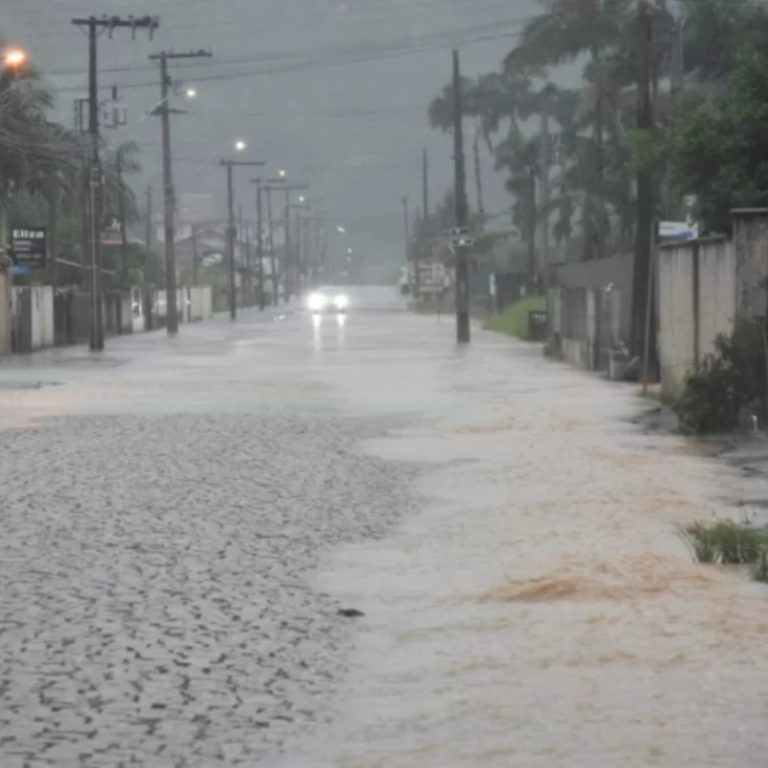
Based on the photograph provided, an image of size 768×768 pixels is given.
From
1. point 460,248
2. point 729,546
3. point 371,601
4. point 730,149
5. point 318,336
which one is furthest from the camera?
point 318,336

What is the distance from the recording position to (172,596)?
1234cm

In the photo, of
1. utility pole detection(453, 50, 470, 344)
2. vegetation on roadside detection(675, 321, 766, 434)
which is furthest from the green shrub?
utility pole detection(453, 50, 470, 344)

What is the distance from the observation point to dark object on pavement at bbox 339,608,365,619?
11.8 meters

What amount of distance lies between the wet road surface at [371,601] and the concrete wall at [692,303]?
218 cm

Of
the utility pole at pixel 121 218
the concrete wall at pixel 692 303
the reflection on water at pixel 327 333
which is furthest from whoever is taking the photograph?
the utility pole at pixel 121 218

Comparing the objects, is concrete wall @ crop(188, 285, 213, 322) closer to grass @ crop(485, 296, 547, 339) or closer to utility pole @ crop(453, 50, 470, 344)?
grass @ crop(485, 296, 547, 339)

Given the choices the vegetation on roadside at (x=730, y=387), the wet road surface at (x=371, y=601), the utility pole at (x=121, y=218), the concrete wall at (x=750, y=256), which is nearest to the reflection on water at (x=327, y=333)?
the utility pole at (x=121, y=218)

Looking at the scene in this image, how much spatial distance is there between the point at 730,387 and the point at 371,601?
42.5ft

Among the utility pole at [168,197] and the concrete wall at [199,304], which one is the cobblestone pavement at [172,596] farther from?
the concrete wall at [199,304]

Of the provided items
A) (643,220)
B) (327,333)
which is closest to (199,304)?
(327,333)

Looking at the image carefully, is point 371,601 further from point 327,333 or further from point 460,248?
point 327,333

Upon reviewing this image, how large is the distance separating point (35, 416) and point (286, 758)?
69.7ft

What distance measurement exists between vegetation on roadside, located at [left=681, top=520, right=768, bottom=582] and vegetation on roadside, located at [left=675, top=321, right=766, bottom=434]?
992 centimetres

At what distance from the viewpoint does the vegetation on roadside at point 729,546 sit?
13602 mm
